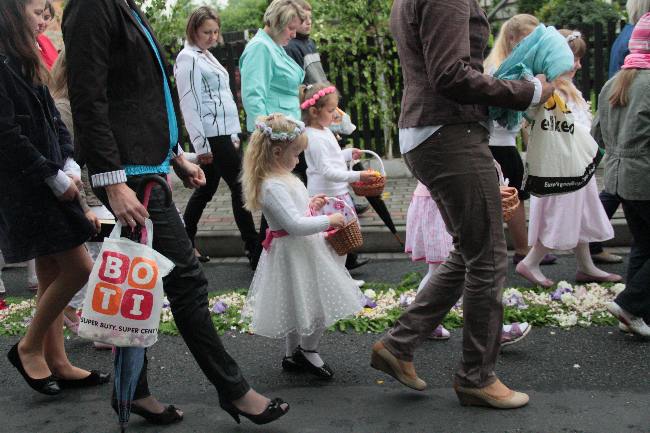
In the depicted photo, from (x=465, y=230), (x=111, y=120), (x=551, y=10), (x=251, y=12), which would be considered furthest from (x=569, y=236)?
(x=251, y=12)

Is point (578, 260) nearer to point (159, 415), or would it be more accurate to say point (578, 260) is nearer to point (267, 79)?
point (267, 79)

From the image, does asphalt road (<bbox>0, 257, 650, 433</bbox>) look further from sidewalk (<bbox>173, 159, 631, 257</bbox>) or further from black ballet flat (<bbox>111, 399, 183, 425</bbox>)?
sidewalk (<bbox>173, 159, 631, 257</bbox>)

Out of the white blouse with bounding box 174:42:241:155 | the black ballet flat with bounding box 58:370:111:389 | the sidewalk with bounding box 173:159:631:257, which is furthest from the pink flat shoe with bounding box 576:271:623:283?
the black ballet flat with bounding box 58:370:111:389

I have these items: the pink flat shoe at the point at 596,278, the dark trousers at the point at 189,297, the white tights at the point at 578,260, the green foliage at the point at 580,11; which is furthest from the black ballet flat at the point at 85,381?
the green foliage at the point at 580,11

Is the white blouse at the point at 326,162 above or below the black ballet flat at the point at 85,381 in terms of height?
above

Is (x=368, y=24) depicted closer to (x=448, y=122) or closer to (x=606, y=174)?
(x=606, y=174)

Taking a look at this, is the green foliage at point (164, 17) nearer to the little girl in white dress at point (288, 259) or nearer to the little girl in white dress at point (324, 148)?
the little girl in white dress at point (324, 148)

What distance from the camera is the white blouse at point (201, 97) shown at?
6.12 m

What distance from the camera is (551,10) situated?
1831cm

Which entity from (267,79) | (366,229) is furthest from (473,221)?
(366,229)

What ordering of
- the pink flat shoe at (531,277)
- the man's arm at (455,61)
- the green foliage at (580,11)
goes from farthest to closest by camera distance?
1. the green foliage at (580,11)
2. the pink flat shoe at (531,277)
3. the man's arm at (455,61)

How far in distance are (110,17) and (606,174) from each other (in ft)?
9.60

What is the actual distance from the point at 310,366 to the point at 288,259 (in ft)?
1.97

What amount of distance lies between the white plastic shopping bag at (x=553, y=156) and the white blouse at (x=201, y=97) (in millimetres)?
2744
